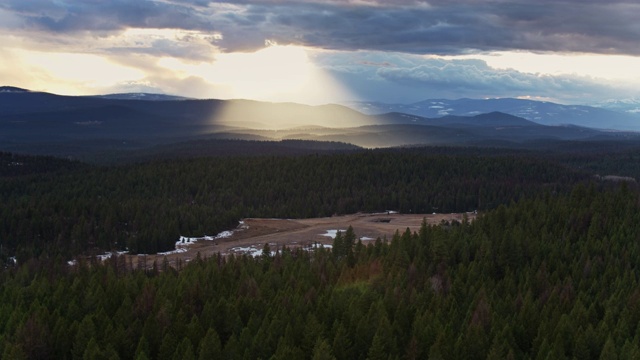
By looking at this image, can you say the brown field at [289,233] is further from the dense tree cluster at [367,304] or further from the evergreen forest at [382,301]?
the dense tree cluster at [367,304]

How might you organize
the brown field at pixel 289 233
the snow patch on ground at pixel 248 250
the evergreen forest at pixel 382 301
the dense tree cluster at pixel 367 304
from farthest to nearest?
the brown field at pixel 289 233
the snow patch on ground at pixel 248 250
the evergreen forest at pixel 382 301
the dense tree cluster at pixel 367 304

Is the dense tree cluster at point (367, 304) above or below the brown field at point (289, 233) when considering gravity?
above

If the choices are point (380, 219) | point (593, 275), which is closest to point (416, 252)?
point (593, 275)

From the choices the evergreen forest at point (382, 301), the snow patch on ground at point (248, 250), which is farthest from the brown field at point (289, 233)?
the evergreen forest at point (382, 301)

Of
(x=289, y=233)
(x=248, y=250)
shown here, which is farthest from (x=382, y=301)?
(x=289, y=233)

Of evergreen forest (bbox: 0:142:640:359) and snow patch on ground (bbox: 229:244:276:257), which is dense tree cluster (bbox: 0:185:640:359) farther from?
snow patch on ground (bbox: 229:244:276:257)

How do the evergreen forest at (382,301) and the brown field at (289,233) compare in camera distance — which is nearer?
the evergreen forest at (382,301)

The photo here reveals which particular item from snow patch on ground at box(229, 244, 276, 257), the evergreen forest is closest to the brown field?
snow patch on ground at box(229, 244, 276, 257)

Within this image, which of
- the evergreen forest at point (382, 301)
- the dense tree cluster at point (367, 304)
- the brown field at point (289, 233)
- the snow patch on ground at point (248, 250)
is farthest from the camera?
the brown field at point (289, 233)
